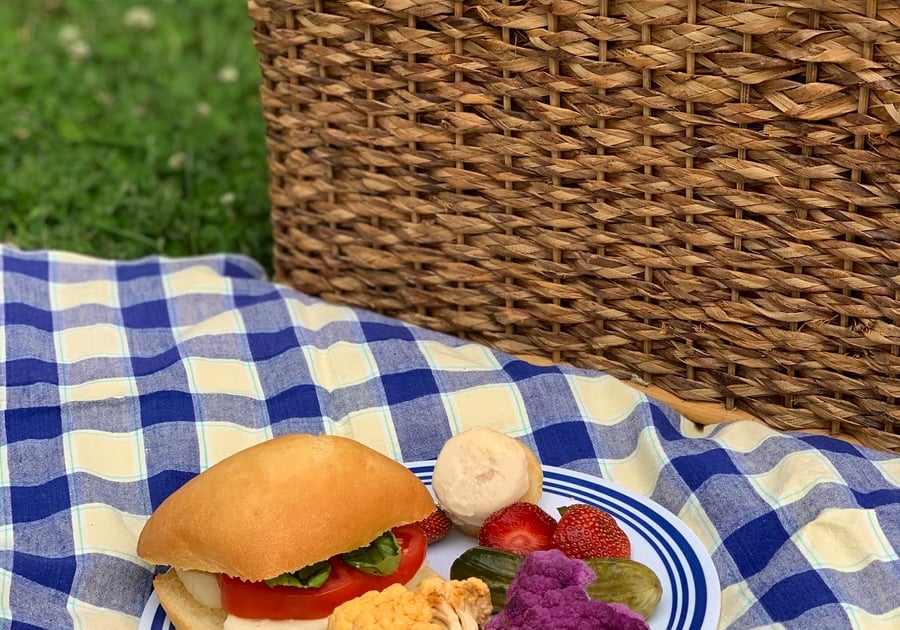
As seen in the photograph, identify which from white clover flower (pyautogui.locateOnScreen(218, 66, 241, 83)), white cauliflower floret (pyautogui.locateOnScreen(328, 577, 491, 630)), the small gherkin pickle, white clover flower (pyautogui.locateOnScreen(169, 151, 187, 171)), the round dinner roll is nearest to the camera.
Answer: white cauliflower floret (pyautogui.locateOnScreen(328, 577, 491, 630))

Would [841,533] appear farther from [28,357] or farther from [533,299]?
[28,357]

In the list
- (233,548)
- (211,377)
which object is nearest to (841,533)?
(233,548)

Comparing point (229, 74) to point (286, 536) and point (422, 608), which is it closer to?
point (286, 536)

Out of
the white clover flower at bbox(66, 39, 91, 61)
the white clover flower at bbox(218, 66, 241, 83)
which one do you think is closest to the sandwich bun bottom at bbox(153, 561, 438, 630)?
the white clover flower at bbox(218, 66, 241, 83)

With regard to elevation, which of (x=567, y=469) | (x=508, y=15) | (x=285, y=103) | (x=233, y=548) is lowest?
(x=567, y=469)

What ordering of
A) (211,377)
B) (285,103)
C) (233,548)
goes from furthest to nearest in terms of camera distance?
(285,103), (211,377), (233,548)

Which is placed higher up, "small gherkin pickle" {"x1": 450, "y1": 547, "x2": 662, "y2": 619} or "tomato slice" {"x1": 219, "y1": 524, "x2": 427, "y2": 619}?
"tomato slice" {"x1": 219, "y1": 524, "x2": 427, "y2": 619}

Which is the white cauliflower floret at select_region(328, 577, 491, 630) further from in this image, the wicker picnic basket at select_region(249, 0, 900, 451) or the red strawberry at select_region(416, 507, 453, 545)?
the wicker picnic basket at select_region(249, 0, 900, 451)

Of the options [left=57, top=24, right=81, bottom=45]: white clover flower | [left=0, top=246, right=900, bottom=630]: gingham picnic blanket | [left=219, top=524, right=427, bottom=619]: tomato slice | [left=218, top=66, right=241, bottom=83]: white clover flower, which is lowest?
[left=218, top=66, right=241, bottom=83]: white clover flower
